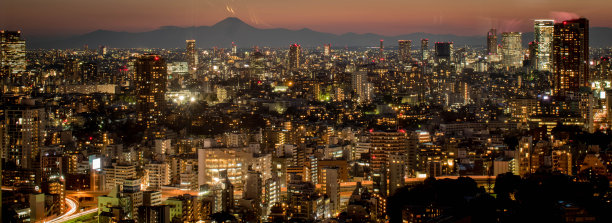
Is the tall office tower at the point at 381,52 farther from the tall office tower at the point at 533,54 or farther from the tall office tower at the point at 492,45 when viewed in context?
the tall office tower at the point at 533,54

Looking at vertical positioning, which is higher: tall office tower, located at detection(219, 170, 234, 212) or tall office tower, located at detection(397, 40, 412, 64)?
tall office tower, located at detection(397, 40, 412, 64)

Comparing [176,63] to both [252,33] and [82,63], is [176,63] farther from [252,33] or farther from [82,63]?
[252,33]

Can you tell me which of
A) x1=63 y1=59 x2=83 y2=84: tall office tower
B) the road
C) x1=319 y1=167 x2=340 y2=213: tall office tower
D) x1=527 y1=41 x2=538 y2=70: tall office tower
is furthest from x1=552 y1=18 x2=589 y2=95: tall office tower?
the road

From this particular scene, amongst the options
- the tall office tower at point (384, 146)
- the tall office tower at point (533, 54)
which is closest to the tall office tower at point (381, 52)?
the tall office tower at point (533, 54)

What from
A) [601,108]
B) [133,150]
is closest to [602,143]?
[601,108]

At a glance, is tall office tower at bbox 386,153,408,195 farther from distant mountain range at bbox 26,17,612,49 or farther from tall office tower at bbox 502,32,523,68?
tall office tower at bbox 502,32,523,68

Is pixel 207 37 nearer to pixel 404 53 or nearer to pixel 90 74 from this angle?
pixel 90 74
